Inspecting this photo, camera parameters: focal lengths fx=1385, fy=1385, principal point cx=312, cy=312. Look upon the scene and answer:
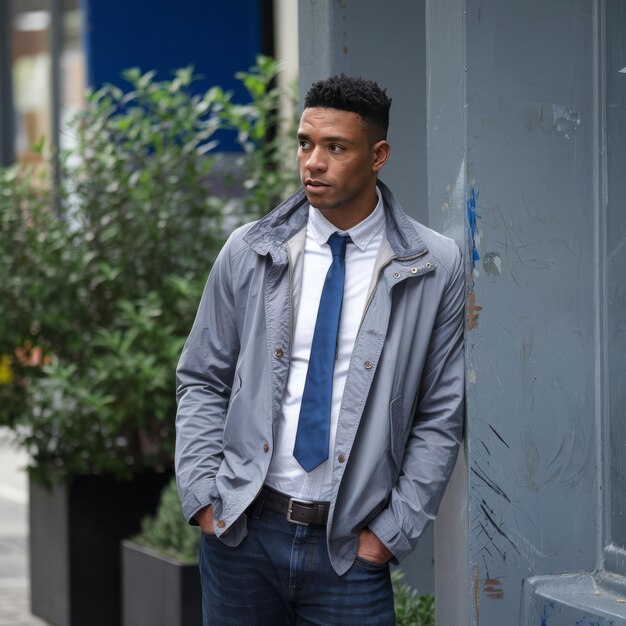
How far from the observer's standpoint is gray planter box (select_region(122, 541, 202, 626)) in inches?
237

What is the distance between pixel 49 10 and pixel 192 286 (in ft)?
26.0

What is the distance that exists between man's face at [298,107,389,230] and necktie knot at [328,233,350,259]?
0.08 metres

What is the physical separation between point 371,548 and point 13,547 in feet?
21.0

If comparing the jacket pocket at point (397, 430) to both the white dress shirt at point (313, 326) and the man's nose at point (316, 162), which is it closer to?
the white dress shirt at point (313, 326)

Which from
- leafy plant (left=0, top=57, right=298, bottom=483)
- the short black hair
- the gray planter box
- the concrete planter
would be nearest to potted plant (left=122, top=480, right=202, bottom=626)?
the gray planter box

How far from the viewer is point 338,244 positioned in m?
3.59

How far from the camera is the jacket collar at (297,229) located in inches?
140

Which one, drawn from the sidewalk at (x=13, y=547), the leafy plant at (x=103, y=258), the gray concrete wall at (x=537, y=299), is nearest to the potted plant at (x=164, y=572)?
the leafy plant at (x=103, y=258)

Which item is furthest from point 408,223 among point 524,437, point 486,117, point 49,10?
point 49,10

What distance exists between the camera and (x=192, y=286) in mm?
6637

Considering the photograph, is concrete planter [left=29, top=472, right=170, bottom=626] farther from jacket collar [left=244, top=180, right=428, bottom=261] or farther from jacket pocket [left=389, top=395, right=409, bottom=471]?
jacket pocket [left=389, top=395, right=409, bottom=471]

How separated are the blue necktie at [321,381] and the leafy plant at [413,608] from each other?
1442 mm

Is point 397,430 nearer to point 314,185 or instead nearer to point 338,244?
point 338,244

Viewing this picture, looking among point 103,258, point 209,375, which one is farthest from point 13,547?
point 209,375
